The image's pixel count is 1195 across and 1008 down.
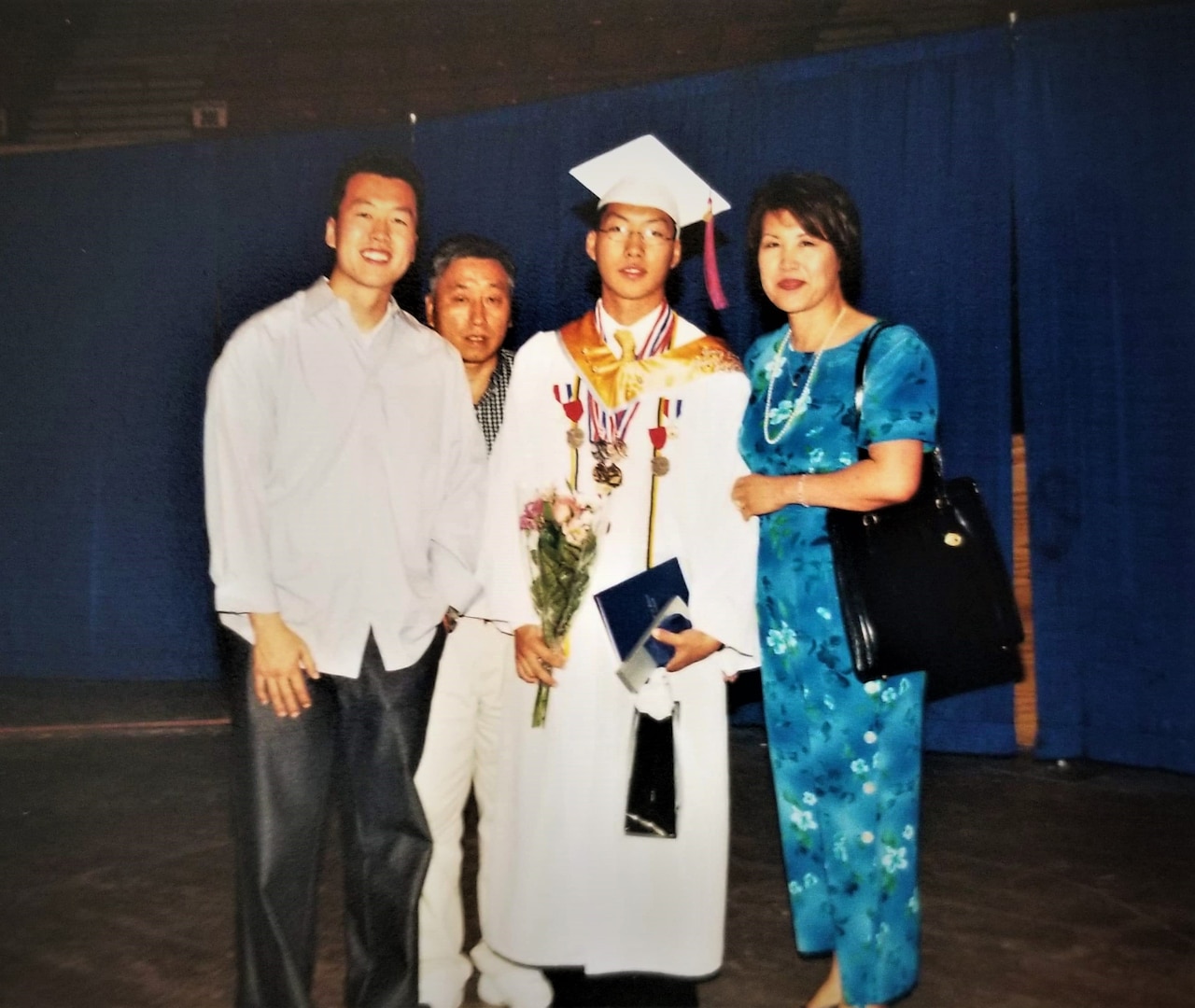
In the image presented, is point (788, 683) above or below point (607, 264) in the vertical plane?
below

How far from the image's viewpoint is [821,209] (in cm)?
208

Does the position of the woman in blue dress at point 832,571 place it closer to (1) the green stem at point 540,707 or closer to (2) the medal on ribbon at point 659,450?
(2) the medal on ribbon at point 659,450

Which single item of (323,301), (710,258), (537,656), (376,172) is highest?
(376,172)

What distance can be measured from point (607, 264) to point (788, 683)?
86cm

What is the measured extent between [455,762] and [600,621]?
417 mm

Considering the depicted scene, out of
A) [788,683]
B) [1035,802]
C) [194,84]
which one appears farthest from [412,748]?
[194,84]

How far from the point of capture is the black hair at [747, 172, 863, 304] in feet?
6.84

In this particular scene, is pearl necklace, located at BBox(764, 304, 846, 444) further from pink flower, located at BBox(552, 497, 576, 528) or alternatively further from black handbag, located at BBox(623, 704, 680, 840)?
black handbag, located at BBox(623, 704, 680, 840)

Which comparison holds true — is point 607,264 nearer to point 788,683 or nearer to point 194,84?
point 788,683

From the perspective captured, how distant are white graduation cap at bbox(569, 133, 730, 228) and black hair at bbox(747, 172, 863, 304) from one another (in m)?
0.14

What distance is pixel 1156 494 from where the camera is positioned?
3.58m

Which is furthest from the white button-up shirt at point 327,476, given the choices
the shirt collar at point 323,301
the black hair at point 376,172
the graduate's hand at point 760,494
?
the graduate's hand at point 760,494

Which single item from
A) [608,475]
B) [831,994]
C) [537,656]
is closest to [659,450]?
[608,475]

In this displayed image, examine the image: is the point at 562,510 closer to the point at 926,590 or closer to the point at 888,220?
the point at 926,590
